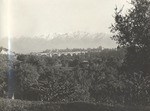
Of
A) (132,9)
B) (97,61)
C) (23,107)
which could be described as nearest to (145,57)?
(132,9)

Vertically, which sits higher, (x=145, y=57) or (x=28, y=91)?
(x=145, y=57)

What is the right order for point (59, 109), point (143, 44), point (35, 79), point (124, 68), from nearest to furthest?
point (143, 44) → point (124, 68) → point (59, 109) → point (35, 79)

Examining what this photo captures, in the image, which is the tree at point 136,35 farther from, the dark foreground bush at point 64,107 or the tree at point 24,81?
the tree at point 24,81

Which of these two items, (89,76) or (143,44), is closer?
(143,44)

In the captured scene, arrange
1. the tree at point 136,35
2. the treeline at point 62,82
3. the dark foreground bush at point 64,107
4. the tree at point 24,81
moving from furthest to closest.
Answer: the tree at point 24,81
the treeline at point 62,82
the dark foreground bush at point 64,107
the tree at point 136,35

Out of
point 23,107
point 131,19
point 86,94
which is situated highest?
point 131,19

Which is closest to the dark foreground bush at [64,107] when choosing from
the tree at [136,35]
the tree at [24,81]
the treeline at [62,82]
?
the tree at [136,35]

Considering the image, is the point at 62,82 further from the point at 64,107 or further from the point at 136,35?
the point at 136,35

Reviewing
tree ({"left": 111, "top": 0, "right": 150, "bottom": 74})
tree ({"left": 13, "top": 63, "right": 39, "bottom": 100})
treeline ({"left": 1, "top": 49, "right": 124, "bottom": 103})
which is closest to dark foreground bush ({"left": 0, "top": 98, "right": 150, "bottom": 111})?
tree ({"left": 111, "top": 0, "right": 150, "bottom": 74})

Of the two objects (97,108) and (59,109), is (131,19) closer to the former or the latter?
(97,108)

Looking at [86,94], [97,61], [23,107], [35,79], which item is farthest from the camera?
[97,61]
